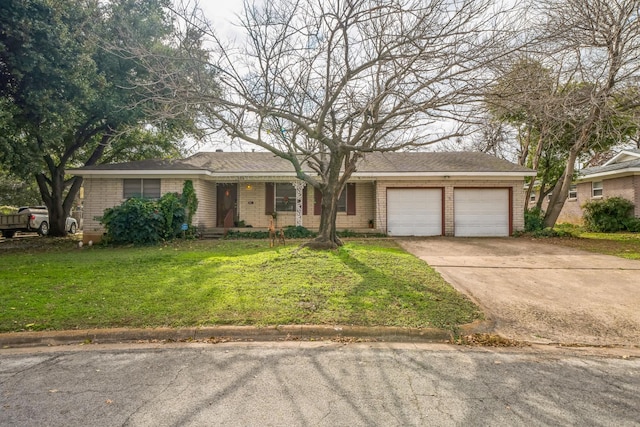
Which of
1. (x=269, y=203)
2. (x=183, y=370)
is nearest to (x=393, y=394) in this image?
(x=183, y=370)

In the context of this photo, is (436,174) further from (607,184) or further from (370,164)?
(607,184)

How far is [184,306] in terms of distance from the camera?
506cm

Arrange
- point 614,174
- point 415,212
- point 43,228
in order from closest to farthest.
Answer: point 415,212
point 614,174
point 43,228

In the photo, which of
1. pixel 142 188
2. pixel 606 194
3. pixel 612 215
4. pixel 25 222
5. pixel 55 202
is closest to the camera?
pixel 142 188

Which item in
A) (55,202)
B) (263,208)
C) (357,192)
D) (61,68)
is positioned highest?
(61,68)

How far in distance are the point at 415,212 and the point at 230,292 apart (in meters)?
10.5

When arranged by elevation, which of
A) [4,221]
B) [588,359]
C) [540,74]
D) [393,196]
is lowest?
[588,359]

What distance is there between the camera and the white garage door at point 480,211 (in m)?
14.4

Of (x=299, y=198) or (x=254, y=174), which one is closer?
(x=254, y=174)

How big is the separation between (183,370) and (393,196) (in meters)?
12.2

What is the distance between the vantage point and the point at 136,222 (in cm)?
1166

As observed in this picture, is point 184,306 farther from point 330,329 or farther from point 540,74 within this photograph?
point 540,74

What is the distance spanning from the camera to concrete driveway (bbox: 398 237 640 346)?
4500mm

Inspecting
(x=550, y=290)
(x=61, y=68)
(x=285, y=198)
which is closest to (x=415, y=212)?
(x=285, y=198)
